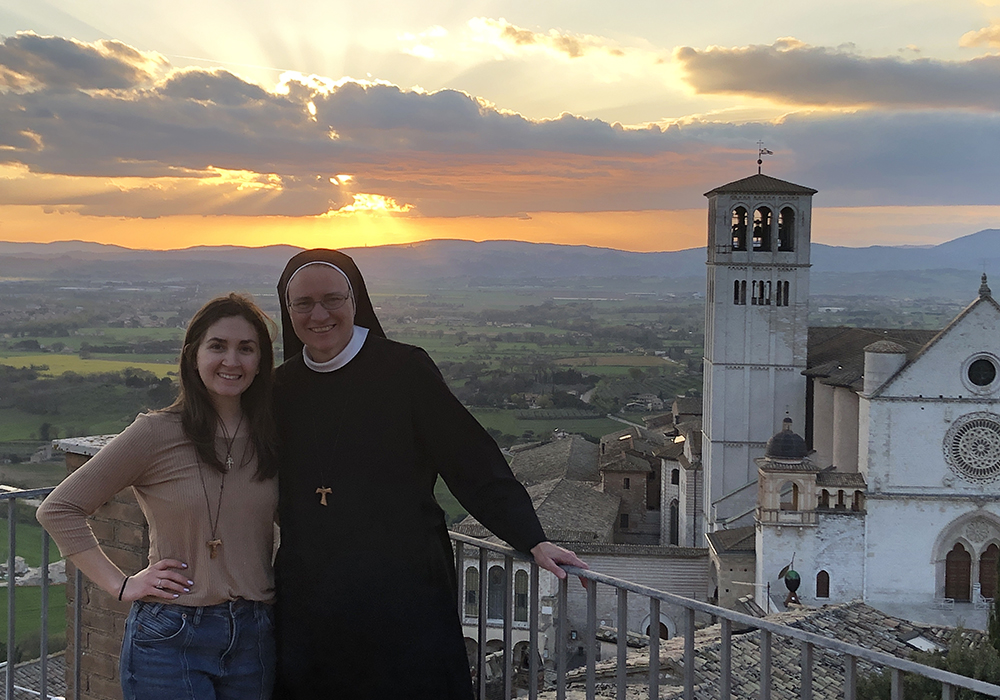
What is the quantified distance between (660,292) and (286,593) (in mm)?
189438

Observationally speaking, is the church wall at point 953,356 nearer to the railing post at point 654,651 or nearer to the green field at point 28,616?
the green field at point 28,616

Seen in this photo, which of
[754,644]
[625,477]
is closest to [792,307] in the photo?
[625,477]

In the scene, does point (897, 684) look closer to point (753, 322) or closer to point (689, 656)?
point (689, 656)

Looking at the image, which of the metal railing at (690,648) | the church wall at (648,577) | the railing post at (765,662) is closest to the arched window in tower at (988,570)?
the church wall at (648,577)

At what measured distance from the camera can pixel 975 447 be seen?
81.7 ft

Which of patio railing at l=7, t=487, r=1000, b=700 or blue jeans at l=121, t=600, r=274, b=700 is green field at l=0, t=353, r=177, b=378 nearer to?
patio railing at l=7, t=487, r=1000, b=700

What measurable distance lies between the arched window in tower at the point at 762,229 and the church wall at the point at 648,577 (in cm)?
1162

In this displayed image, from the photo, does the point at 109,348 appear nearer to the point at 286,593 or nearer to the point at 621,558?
the point at 621,558

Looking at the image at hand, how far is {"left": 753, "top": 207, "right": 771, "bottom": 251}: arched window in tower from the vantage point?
3319cm

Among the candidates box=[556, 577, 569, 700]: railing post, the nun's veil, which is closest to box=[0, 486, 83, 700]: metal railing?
the nun's veil

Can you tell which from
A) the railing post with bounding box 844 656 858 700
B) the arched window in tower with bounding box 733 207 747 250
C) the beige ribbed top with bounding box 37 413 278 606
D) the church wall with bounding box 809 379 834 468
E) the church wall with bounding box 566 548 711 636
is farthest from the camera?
the arched window in tower with bounding box 733 207 747 250

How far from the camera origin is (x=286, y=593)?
3135 millimetres

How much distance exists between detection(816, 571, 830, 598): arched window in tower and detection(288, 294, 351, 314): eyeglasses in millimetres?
23421

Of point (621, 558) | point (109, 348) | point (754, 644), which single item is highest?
point (109, 348)
